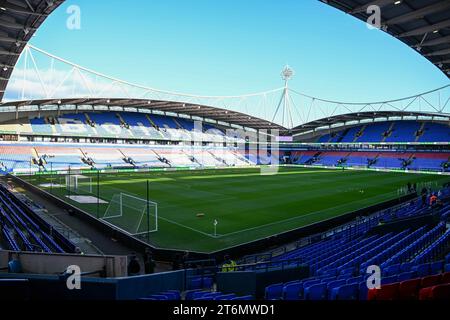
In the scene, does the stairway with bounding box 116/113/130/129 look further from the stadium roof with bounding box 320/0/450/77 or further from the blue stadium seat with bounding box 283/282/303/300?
the blue stadium seat with bounding box 283/282/303/300

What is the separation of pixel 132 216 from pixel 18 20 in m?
11.7

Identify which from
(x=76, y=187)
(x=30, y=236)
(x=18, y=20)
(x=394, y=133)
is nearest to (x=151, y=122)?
(x=76, y=187)

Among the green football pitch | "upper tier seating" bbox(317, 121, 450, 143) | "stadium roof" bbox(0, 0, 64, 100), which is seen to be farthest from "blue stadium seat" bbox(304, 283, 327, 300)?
"upper tier seating" bbox(317, 121, 450, 143)

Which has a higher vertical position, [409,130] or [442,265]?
[409,130]

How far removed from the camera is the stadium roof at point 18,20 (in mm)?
13844

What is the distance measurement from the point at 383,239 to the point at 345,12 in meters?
9.37

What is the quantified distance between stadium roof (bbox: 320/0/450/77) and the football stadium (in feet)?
0.19

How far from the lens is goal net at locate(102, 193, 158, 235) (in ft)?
56.7

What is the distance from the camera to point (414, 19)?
13016 mm

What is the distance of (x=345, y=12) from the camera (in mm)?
13344

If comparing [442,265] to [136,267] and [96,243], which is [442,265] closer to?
[136,267]

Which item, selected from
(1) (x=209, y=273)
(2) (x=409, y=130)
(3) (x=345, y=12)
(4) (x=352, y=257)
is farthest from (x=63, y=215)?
(2) (x=409, y=130)

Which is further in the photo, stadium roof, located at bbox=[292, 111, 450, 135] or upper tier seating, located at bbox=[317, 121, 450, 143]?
stadium roof, located at bbox=[292, 111, 450, 135]

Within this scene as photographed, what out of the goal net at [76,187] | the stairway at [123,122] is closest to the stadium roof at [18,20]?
the goal net at [76,187]
